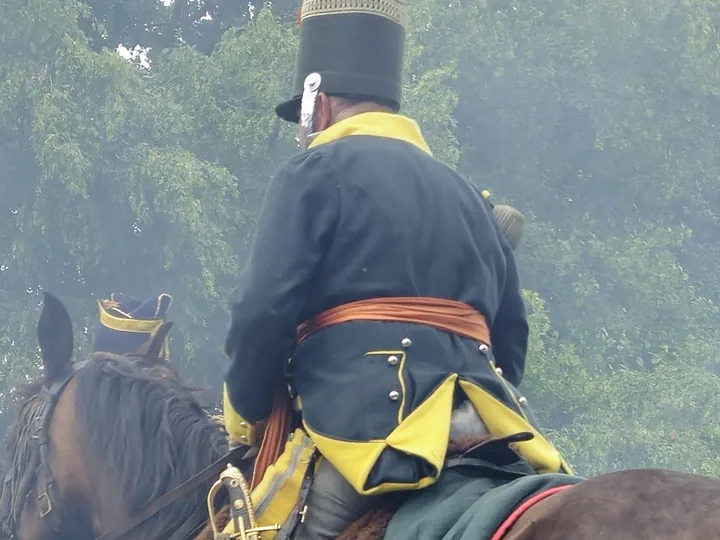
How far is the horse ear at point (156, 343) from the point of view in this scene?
131 inches

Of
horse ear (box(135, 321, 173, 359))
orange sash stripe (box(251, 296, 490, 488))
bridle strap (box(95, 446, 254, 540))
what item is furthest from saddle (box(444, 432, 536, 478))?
horse ear (box(135, 321, 173, 359))

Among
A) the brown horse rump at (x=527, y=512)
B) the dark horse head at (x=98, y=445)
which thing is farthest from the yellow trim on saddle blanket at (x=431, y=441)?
the dark horse head at (x=98, y=445)

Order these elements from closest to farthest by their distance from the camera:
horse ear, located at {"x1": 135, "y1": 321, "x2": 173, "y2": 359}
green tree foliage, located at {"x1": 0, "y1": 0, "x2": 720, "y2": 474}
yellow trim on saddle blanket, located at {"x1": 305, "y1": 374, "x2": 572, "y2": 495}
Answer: yellow trim on saddle blanket, located at {"x1": 305, "y1": 374, "x2": 572, "y2": 495}
horse ear, located at {"x1": 135, "y1": 321, "x2": 173, "y2": 359}
green tree foliage, located at {"x1": 0, "y1": 0, "x2": 720, "y2": 474}

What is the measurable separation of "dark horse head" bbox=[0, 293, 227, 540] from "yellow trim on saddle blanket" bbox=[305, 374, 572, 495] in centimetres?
68

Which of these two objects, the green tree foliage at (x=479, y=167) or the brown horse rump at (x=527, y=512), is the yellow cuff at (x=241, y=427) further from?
the green tree foliage at (x=479, y=167)

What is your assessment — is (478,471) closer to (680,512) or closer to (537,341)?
(680,512)

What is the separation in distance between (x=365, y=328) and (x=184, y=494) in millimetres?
743

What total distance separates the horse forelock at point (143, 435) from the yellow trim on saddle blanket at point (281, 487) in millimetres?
463

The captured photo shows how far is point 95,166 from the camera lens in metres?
9.38

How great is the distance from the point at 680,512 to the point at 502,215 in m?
1.31

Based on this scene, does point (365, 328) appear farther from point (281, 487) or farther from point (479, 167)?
point (479, 167)

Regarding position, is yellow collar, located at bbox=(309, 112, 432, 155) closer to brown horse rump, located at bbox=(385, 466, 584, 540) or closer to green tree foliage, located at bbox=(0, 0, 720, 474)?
brown horse rump, located at bbox=(385, 466, 584, 540)

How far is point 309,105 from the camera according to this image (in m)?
2.52

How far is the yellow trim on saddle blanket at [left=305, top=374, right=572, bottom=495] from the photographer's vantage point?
206cm
